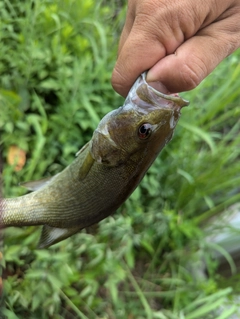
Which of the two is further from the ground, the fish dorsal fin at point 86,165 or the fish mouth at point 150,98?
the fish mouth at point 150,98

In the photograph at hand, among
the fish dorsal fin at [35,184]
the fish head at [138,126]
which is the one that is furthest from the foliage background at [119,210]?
the fish head at [138,126]

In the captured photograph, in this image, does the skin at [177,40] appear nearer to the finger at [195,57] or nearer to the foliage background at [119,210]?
the finger at [195,57]

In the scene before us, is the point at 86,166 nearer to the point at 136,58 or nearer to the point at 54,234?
the point at 54,234

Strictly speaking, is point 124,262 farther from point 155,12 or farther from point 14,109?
point 155,12

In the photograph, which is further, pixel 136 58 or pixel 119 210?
pixel 119 210

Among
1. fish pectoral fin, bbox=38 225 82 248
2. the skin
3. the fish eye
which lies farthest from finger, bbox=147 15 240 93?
fish pectoral fin, bbox=38 225 82 248

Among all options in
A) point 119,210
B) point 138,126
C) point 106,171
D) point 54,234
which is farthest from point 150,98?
point 119,210
